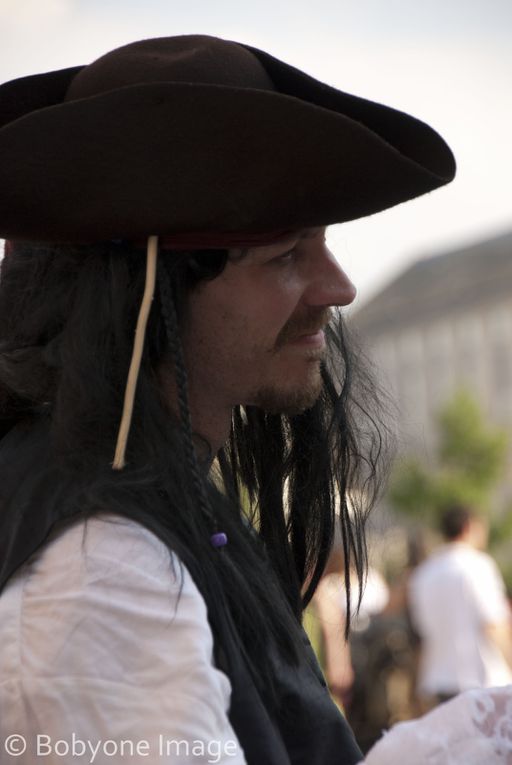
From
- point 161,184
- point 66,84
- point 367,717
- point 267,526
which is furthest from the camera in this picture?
point 367,717

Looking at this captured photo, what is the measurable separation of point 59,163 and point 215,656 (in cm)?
66

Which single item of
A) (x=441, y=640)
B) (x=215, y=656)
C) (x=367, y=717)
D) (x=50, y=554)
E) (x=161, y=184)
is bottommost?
(x=367, y=717)

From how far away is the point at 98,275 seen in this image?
68.4 inches

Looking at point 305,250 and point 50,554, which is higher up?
point 305,250

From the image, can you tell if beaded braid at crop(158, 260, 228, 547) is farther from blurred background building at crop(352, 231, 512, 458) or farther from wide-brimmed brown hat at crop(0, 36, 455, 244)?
blurred background building at crop(352, 231, 512, 458)

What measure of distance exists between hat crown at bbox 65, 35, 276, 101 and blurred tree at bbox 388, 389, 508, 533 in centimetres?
3077

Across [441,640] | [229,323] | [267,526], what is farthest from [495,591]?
[229,323]

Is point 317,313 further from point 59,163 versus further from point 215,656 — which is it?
point 215,656

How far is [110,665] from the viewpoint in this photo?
1.33 metres

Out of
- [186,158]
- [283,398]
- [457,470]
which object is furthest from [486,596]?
[457,470]

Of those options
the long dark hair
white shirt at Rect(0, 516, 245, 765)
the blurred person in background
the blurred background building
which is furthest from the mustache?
the blurred background building

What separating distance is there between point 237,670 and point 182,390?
38 cm

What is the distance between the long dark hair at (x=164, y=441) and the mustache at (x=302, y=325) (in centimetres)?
13

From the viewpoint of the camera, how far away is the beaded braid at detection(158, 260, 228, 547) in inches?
63.0
